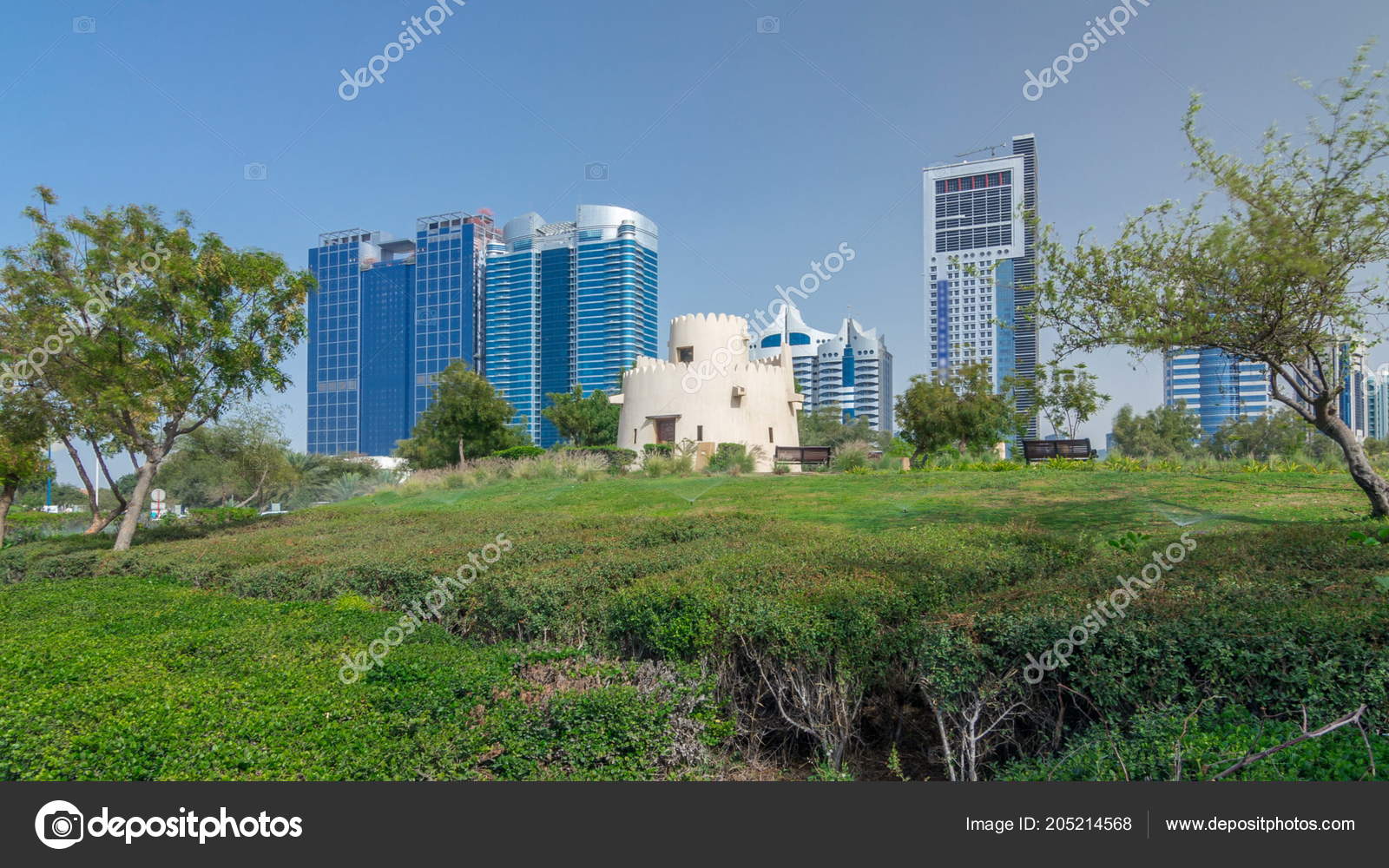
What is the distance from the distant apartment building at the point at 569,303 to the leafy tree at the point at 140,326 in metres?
77.1

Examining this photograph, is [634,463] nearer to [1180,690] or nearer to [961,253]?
[1180,690]

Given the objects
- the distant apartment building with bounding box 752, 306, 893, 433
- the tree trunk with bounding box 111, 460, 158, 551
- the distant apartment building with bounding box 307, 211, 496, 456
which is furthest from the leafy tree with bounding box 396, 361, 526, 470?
the distant apartment building with bounding box 752, 306, 893, 433

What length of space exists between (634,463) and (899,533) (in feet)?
61.5

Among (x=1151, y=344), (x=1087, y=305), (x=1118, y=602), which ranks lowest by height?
(x=1118, y=602)

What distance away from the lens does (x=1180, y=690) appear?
3.45 metres

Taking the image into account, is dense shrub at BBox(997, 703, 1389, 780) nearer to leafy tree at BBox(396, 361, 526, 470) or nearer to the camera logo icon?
the camera logo icon

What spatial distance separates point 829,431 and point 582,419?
96.4 ft

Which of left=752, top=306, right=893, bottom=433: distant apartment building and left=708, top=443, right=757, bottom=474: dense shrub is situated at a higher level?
left=752, top=306, right=893, bottom=433: distant apartment building

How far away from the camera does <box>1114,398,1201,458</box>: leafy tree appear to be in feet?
126

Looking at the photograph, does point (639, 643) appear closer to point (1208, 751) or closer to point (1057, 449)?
point (1208, 751)

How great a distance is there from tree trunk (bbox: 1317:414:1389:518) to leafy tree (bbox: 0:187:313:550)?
14.4 m

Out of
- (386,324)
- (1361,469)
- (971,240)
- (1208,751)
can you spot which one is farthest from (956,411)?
(386,324)

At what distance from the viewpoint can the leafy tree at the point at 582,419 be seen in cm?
3969

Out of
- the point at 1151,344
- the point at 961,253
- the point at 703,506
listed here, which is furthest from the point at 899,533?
the point at 961,253
